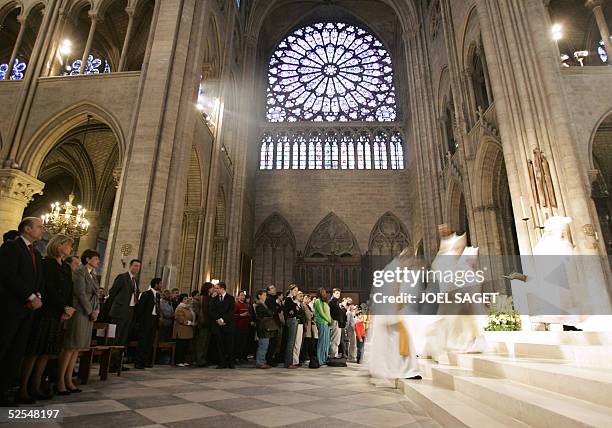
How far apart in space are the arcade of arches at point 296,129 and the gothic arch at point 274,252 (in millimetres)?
118

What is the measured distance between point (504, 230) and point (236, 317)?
9960 mm

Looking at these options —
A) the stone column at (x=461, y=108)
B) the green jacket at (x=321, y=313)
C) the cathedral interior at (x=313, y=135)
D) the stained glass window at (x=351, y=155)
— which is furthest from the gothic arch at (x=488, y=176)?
the stained glass window at (x=351, y=155)

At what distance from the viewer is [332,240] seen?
850 inches

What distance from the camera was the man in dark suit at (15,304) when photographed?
3128mm

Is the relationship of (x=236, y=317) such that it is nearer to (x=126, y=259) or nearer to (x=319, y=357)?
(x=319, y=357)

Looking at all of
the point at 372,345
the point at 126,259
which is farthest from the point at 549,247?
the point at 126,259

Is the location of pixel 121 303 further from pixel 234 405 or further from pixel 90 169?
pixel 90 169

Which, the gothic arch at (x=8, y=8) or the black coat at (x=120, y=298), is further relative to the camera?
the gothic arch at (x=8, y=8)

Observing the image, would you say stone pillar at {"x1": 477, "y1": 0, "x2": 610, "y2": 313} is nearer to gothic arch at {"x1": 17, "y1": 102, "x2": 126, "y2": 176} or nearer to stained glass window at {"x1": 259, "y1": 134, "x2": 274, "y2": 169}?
gothic arch at {"x1": 17, "y1": 102, "x2": 126, "y2": 176}

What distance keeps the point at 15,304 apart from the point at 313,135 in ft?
69.2

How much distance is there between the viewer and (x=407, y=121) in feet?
73.4

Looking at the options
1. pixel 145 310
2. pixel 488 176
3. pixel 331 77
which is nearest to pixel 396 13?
pixel 331 77

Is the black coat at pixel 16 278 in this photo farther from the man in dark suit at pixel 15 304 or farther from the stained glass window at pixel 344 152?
the stained glass window at pixel 344 152

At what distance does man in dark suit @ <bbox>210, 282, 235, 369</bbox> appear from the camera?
7012 mm
